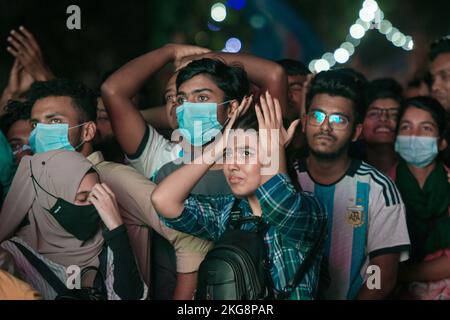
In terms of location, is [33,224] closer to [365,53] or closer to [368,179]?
[368,179]

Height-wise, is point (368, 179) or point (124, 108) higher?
point (124, 108)

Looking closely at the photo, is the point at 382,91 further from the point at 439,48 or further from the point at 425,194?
the point at 425,194

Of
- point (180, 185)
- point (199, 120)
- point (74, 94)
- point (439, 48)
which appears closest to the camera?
Result: point (180, 185)

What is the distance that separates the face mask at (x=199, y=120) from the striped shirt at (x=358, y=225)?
613 millimetres

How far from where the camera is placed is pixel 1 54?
223 inches

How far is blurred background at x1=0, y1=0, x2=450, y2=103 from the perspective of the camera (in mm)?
5898

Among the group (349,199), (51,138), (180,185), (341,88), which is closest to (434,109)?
(341,88)

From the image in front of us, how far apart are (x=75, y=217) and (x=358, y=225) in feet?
4.50

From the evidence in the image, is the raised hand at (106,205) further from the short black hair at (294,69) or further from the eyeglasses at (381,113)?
the eyeglasses at (381,113)

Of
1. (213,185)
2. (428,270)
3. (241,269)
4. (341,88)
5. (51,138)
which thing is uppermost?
(341,88)

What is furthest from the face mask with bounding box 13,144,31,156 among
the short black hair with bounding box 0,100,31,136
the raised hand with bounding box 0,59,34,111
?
the raised hand with bounding box 0,59,34,111

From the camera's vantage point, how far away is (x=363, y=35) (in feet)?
26.4
